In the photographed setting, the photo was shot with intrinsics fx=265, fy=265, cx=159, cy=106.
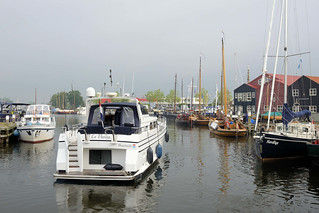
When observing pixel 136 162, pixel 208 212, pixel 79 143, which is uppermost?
pixel 79 143

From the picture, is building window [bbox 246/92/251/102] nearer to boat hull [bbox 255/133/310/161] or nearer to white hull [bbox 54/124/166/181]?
boat hull [bbox 255/133/310/161]

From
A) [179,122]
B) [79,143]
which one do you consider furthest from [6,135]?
[179,122]

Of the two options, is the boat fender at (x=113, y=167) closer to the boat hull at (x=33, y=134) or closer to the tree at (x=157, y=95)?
the boat hull at (x=33, y=134)

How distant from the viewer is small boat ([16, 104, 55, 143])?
29.0 meters

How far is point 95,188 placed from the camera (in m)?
12.1

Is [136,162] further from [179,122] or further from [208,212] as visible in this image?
[179,122]

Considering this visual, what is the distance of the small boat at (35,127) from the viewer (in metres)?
29.0

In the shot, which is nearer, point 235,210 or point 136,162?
point 235,210

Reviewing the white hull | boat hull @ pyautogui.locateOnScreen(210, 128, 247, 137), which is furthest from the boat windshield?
boat hull @ pyautogui.locateOnScreen(210, 128, 247, 137)

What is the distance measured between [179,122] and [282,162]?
4474 centimetres

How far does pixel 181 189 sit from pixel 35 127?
21566 millimetres

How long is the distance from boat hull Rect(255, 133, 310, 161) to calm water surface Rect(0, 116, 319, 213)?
2.58 feet

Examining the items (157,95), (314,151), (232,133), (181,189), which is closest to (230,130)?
(232,133)

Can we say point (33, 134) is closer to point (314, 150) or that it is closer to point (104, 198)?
point (104, 198)
